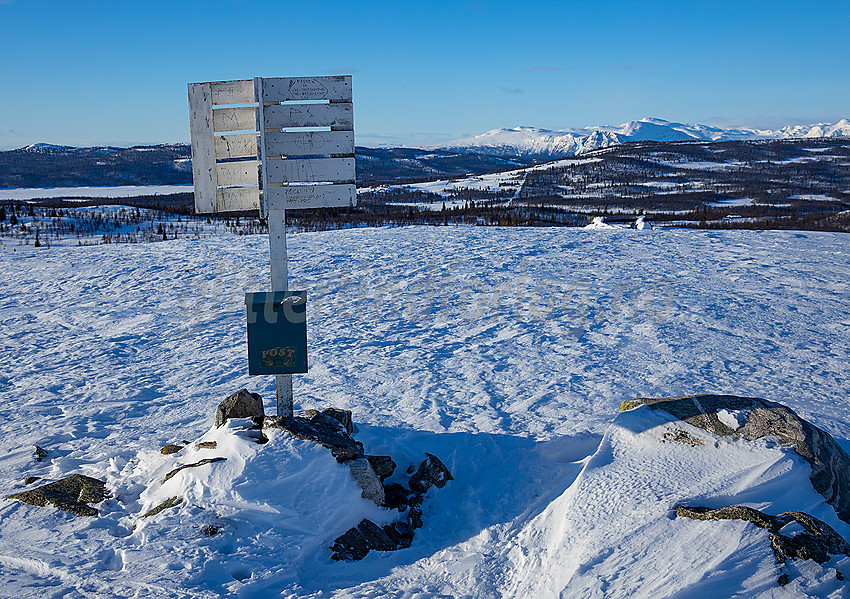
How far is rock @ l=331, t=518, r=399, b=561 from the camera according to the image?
3604 mm

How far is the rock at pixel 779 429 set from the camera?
3695mm

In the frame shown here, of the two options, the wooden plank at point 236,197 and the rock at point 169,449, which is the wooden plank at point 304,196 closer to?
the wooden plank at point 236,197

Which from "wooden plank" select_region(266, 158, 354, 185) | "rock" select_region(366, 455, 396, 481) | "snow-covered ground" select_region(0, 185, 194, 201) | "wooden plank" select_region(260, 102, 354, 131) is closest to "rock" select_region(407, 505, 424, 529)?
"rock" select_region(366, 455, 396, 481)

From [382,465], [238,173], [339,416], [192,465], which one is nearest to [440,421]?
[339,416]

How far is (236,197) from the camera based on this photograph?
15.2ft

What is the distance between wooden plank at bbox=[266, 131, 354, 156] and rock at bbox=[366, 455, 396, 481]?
8.22ft

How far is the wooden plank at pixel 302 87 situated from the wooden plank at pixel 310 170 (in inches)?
19.1

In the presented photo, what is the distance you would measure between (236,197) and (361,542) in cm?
284

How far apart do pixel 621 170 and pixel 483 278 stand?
5532 inches

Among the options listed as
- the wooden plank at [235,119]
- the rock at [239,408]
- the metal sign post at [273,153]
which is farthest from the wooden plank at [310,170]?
the rock at [239,408]

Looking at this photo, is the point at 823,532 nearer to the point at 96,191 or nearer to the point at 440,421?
the point at 440,421

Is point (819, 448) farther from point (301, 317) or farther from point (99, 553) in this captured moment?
point (99, 553)

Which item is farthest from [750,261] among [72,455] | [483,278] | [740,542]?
[72,455]

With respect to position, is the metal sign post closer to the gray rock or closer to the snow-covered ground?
the gray rock
